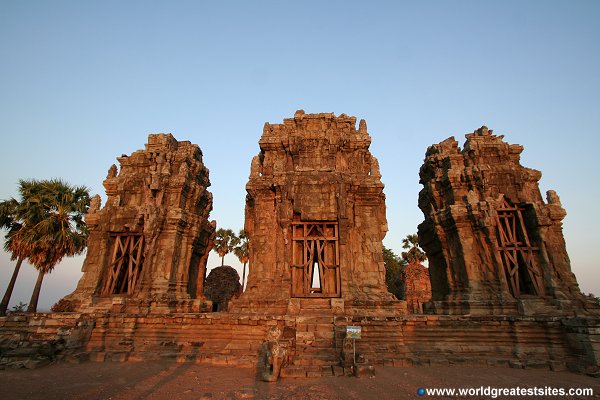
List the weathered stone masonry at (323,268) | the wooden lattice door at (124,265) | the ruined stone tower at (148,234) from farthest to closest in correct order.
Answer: the wooden lattice door at (124,265) < the ruined stone tower at (148,234) < the weathered stone masonry at (323,268)

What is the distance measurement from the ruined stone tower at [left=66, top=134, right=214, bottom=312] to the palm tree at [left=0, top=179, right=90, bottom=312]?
15.8 ft

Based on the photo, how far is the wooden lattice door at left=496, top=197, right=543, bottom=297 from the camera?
11.9 m

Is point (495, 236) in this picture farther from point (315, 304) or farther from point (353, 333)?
point (353, 333)

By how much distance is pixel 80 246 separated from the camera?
57.8ft

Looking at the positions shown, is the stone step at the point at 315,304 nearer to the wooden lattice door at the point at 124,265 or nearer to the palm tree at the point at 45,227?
the wooden lattice door at the point at 124,265

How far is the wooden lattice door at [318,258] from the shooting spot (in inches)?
458

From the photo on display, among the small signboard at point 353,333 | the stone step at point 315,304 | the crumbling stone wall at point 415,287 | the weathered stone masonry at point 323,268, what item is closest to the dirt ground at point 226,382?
the weathered stone masonry at point 323,268

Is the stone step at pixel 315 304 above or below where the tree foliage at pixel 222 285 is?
below

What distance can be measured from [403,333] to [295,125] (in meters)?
10.2

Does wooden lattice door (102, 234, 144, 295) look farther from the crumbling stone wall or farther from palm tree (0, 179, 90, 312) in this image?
the crumbling stone wall

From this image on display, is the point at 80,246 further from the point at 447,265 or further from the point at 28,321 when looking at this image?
the point at 447,265

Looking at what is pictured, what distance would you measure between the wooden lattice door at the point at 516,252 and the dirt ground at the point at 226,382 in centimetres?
505

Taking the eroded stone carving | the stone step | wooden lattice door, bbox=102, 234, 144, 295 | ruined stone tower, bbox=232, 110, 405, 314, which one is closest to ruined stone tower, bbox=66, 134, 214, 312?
wooden lattice door, bbox=102, 234, 144, 295

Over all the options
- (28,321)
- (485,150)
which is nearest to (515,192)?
(485,150)
